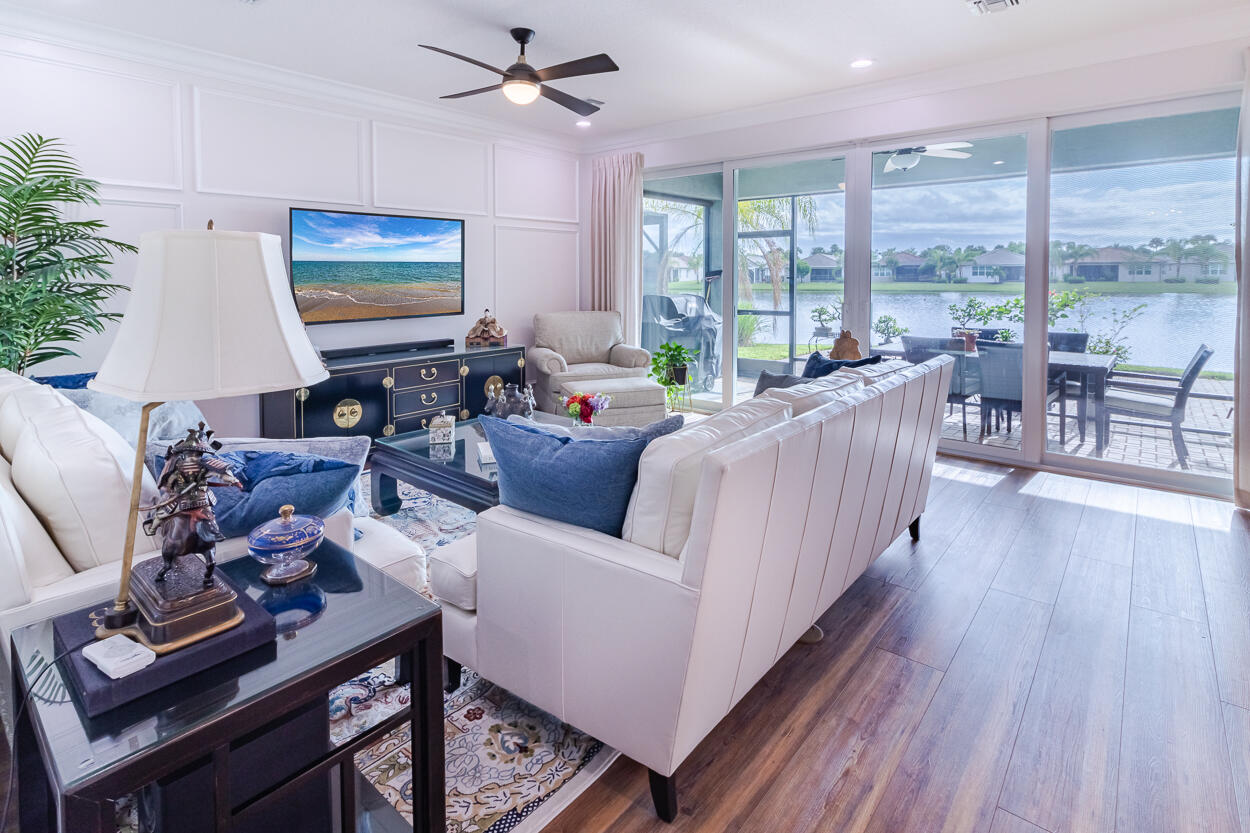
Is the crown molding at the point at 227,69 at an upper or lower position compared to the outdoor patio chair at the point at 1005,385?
upper

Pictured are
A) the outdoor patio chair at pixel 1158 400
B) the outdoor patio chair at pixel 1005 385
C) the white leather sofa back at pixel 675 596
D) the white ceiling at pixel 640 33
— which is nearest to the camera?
the white leather sofa back at pixel 675 596

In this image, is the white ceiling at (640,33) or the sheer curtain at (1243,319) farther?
the sheer curtain at (1243,319)

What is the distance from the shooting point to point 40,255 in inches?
130

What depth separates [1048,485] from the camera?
3.99m

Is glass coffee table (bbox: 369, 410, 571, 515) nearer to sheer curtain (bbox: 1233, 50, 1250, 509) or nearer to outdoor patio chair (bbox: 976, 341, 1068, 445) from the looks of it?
outdoor patio chair (bbox: 976, 341, 1068, 445)

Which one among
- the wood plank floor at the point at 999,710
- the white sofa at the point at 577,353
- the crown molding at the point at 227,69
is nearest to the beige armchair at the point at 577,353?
the white sofa at the point at 577,353

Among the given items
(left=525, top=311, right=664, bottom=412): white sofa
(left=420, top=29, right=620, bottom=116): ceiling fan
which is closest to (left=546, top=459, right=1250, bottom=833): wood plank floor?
(left=420, top=29, right=620, bottom=116): ceiling fan

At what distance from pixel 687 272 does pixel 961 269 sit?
94.4 inches

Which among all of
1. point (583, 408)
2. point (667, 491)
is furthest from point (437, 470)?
point (667, 491)

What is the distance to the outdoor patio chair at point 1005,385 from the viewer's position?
4312 mm

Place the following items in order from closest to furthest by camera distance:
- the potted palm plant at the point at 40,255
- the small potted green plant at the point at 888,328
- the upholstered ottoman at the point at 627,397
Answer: the potted palm plant at the point at 40,255
the small potted green plant at the point at 888,328
the upholstered ottoman at the point at 627,397

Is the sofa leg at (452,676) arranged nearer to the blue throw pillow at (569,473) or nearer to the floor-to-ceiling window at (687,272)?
the blue throw pillow at (569,473)

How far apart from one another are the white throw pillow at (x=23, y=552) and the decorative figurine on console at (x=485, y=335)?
13.6 feet

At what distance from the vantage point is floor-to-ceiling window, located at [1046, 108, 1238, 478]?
3.76 metres
